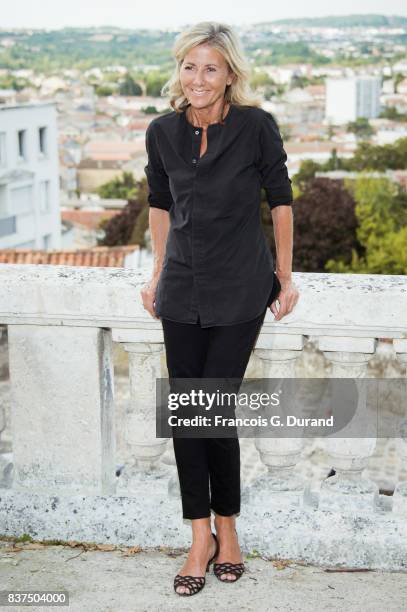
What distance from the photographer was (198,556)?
10.3ft

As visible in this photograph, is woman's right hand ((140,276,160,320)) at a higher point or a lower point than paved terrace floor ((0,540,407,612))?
higher

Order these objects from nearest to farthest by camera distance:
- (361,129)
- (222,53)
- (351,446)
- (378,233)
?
(222,53) → (351,446) → (378,233) → (361,129)

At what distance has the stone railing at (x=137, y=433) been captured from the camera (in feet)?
10.3

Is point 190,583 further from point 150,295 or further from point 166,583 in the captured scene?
point 150,295

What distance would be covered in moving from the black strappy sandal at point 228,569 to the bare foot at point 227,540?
0.05 ft

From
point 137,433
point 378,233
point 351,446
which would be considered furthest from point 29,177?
point 351,446

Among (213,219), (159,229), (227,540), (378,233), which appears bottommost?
(378,233)

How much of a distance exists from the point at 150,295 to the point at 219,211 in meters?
0.42

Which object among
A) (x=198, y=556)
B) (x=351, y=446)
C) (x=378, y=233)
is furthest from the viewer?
(x=378, y=233)

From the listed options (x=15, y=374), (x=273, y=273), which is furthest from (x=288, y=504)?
(x=15, y=374)

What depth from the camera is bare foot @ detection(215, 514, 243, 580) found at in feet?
10.4

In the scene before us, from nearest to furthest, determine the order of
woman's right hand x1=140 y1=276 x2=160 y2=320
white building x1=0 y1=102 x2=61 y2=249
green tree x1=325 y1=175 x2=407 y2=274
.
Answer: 1. woman's right hand x1=140 y1=276 x2=160 y2=320
2. green tree x1=325 y1=175 x2=407 y2=274
3. white building x1=0 y1=102 x2=61 y2=249

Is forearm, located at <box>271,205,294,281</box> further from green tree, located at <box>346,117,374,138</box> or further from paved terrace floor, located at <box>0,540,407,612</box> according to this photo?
green tree, located at <box>346,117,374,138</box>

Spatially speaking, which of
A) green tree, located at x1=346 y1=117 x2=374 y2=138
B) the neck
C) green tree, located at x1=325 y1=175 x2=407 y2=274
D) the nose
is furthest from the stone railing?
green tree, located at x1=346 y1=117 x2=374 y2=138
